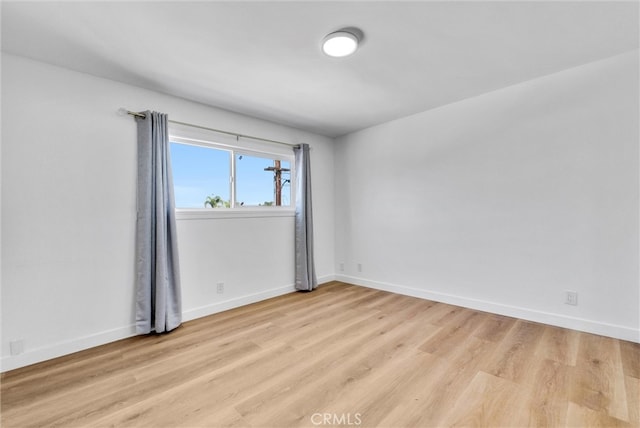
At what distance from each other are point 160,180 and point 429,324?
288 cm

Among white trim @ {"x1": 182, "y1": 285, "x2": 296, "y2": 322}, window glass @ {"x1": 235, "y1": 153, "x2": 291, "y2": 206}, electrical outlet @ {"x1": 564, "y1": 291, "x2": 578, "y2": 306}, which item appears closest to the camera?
electrical outlet @ {"x1": 564, "y1": 291, "x2": 578, "y2": 306}

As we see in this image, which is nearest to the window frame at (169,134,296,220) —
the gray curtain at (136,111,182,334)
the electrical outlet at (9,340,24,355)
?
the gray curtain at (136,111,182,334)

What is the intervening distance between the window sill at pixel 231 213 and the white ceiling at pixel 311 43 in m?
1.18

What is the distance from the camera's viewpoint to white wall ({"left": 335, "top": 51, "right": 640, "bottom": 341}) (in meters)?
2.29

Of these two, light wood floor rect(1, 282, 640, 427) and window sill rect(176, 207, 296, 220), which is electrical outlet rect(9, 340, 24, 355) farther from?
window sill rect(176, 207, 296, 220)

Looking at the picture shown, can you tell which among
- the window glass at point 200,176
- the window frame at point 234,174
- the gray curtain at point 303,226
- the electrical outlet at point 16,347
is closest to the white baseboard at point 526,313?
the gray curtain at point 303,226

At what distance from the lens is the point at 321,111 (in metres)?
3.33

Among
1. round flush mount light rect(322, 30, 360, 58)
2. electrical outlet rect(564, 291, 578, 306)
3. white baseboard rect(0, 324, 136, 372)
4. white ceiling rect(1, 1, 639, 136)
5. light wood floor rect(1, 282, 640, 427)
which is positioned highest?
white ceiling rect(1, 1, 639, 136)

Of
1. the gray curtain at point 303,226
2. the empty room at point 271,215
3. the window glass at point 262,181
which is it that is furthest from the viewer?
the gray curtain at point 303,226

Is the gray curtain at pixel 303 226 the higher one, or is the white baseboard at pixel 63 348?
the gray curtain at pixel 303 226

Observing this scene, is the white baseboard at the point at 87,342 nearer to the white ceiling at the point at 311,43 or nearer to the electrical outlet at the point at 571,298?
the white ceiling at the point at 311,43

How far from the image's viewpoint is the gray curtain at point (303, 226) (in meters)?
3.85

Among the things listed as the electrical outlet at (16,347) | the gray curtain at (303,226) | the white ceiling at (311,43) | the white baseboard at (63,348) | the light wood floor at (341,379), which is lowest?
the light wood floor at (341,379)

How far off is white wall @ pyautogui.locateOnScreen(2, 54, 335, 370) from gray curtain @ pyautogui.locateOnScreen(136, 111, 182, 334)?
94 mm
